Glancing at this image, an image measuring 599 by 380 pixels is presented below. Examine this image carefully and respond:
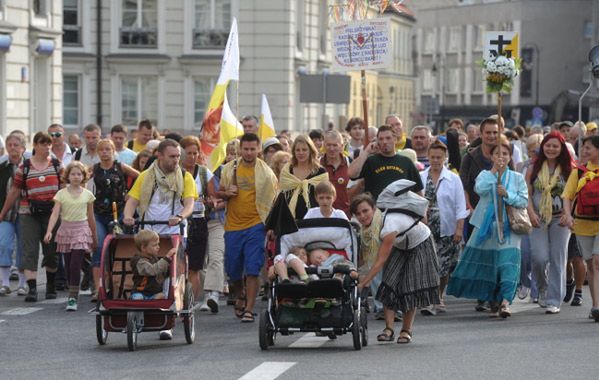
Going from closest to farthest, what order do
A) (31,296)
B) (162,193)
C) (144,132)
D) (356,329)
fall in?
(356,329) < (162,193) < (31,296) < (144,132)

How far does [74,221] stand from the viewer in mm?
17172

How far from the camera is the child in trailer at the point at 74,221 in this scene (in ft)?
56.1

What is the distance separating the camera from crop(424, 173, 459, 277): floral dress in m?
16.8

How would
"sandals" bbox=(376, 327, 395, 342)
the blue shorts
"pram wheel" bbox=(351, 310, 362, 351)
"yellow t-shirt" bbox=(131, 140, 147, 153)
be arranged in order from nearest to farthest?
"pram wheel" bbox=(351, 310, 362, 351) → "sandals" bbox=(376, 327, 395, 342) → the blue shorts → "yellow t-shirt" bbox=(131, 140, 147, 153)

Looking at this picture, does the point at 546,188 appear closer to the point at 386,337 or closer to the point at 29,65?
the point at 386,337

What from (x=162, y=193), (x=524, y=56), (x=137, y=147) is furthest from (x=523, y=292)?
(x=524, y=56)

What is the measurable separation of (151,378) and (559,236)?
6473 mm

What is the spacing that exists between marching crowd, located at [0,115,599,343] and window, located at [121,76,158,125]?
33.2 m

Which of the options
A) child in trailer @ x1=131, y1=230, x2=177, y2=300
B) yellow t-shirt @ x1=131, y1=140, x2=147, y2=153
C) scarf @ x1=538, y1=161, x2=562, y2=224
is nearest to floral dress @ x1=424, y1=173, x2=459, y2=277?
scarf @ x1=538, y1=161, x2=562, y2=224

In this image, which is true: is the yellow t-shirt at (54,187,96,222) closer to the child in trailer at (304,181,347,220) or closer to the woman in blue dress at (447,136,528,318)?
the child in trailer at (304,181,347,220)

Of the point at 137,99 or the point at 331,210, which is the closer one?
the point at 331,210

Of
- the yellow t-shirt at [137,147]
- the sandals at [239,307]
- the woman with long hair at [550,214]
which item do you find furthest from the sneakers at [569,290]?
the yellow t-shirt at [137,147]

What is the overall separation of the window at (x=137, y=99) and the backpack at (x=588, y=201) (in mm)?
36360

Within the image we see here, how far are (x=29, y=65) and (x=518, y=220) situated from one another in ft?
69.5
